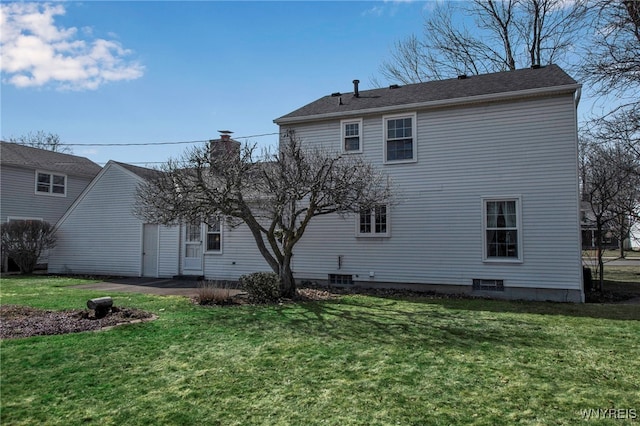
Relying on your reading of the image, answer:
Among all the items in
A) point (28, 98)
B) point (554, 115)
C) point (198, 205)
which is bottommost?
point (198, 205)

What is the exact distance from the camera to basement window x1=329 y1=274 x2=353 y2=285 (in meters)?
13.2

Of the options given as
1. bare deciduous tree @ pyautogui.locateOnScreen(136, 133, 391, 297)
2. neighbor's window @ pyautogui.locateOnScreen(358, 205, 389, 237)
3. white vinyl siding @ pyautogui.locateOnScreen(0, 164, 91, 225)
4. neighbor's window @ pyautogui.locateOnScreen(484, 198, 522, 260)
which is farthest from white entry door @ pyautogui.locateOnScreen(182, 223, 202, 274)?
white vinyl siding @ pyautogui.locateOnScreen(0, 164, 91, 225)

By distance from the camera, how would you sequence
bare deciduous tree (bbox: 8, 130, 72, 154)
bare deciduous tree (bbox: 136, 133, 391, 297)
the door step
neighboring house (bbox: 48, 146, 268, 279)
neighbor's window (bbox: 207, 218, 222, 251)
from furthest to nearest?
bare deciduous tree (bbox: 8, 130, 72, 154), the door step, neighbor's window (bbox: 207, 218, 222, 251), neighboring house (bbox: 48, 146, 268, 279), bare deciduous tree (bbox: 136, 133, 391, 297)

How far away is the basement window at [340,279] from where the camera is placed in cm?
1319

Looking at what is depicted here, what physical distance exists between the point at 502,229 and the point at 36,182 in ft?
75.3

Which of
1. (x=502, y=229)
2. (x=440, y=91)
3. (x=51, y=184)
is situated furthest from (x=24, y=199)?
(x=502, y=229)

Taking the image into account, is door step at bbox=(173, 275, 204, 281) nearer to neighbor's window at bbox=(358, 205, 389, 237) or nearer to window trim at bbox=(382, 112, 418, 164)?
neighbor's window at bbox=(358, 205, 389, 237)

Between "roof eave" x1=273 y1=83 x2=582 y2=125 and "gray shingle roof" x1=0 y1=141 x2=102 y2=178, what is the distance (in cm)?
1532

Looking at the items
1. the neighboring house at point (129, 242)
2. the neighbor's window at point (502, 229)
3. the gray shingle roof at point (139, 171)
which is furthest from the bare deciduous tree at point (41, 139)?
the neighbor's window at point (502, 229)

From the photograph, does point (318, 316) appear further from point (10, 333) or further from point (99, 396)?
point (10, 333)

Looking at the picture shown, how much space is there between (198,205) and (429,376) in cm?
712

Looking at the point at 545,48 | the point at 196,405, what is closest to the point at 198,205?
the point at 196,405

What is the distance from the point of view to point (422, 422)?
11.6 feet

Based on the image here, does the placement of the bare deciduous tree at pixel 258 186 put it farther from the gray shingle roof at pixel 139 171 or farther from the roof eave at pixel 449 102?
the gray shingle roof at pixel 139 171
